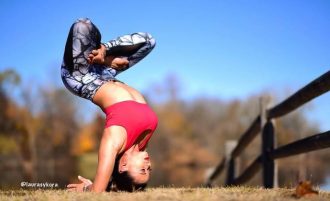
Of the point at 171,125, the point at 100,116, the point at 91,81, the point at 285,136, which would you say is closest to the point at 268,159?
the point at 91,81


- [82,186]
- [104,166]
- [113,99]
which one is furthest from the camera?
[113,99]

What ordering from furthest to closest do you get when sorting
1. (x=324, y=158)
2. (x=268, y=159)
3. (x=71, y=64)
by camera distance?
(x=324, y=158)
(x=268, y=159)
(x=71, y=64)

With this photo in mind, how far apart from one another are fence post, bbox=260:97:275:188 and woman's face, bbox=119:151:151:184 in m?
2.94

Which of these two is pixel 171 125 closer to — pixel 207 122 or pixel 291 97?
pixel 207 122

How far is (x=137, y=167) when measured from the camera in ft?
11.8

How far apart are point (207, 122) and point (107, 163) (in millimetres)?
54453

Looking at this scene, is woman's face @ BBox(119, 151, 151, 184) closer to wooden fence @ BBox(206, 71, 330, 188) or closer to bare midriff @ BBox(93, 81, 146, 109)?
bare midriff @ BBox(93, 81, 146, 109)

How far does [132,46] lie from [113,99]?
2.75 ft

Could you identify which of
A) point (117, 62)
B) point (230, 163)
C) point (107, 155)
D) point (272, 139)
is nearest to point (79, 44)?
point (117, 62)

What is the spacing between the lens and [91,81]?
3895mm

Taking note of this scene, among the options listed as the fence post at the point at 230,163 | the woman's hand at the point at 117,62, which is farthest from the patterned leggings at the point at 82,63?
the fence post at the point at 230,163

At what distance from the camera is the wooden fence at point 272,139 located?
4.26 meters

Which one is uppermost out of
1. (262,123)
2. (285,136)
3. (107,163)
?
(285,136)

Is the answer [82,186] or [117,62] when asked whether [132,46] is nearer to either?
[117,62]
